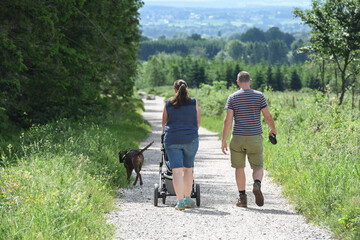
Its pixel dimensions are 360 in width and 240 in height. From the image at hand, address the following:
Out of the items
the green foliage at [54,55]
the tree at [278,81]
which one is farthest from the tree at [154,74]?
the green foliage at [54,55]

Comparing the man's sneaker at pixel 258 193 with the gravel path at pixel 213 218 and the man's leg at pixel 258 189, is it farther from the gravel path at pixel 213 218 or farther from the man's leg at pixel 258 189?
the gravel path at pixel 213 218

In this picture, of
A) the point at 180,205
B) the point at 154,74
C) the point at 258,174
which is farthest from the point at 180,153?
the point at 154,74

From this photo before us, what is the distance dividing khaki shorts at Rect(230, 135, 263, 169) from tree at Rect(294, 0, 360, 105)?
1371cm

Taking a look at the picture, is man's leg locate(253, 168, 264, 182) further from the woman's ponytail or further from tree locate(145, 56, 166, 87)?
tree locate(145, 56, 166, 87)

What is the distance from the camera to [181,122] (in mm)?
6828

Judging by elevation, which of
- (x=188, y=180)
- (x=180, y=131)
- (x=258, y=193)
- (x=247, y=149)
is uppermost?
(x=180, y=131)

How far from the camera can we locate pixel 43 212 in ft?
16.2

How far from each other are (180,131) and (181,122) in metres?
0.13

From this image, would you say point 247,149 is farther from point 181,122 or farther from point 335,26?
point 335,26

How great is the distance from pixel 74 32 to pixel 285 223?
42.7 feet

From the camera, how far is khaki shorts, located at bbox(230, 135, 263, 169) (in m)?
7.11

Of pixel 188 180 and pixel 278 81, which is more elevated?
pixel 188 180

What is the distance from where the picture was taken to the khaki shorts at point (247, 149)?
711cm

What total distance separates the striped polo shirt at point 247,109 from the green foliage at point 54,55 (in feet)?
23.2
